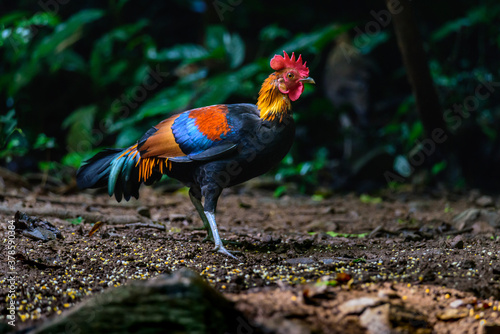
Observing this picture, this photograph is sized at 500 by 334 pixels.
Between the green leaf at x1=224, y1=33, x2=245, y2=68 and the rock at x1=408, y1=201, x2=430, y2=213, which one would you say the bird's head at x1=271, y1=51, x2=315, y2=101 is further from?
the green leaf at x1=224, y1=33, x2=245, y2=68

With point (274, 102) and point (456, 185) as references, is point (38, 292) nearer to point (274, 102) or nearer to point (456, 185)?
point (274, 102)

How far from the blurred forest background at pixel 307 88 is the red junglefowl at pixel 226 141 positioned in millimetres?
3859

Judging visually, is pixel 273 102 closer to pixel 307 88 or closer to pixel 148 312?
pixel 148 312

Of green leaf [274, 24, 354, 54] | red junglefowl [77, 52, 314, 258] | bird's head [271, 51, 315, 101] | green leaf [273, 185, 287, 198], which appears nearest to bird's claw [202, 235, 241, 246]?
red junglefowl [77, 52, 314, 258]

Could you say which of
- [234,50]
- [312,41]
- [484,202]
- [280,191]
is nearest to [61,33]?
[234,50]

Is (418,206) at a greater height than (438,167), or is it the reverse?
(438,167)

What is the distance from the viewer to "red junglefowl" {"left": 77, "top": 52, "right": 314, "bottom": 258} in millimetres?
3836

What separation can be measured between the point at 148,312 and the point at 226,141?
1.91 metres

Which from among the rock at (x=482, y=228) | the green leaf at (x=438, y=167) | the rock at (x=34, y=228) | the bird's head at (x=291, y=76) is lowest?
the rock at (x=34, y=228)

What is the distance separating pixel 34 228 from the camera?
388cm

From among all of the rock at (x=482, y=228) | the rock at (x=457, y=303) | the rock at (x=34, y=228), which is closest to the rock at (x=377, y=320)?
the rock at (x=457, y=303)

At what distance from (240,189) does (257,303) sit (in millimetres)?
6052

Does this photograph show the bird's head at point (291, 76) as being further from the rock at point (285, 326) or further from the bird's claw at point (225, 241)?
the rock at point (285, 326)

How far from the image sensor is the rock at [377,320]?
2.33 m
